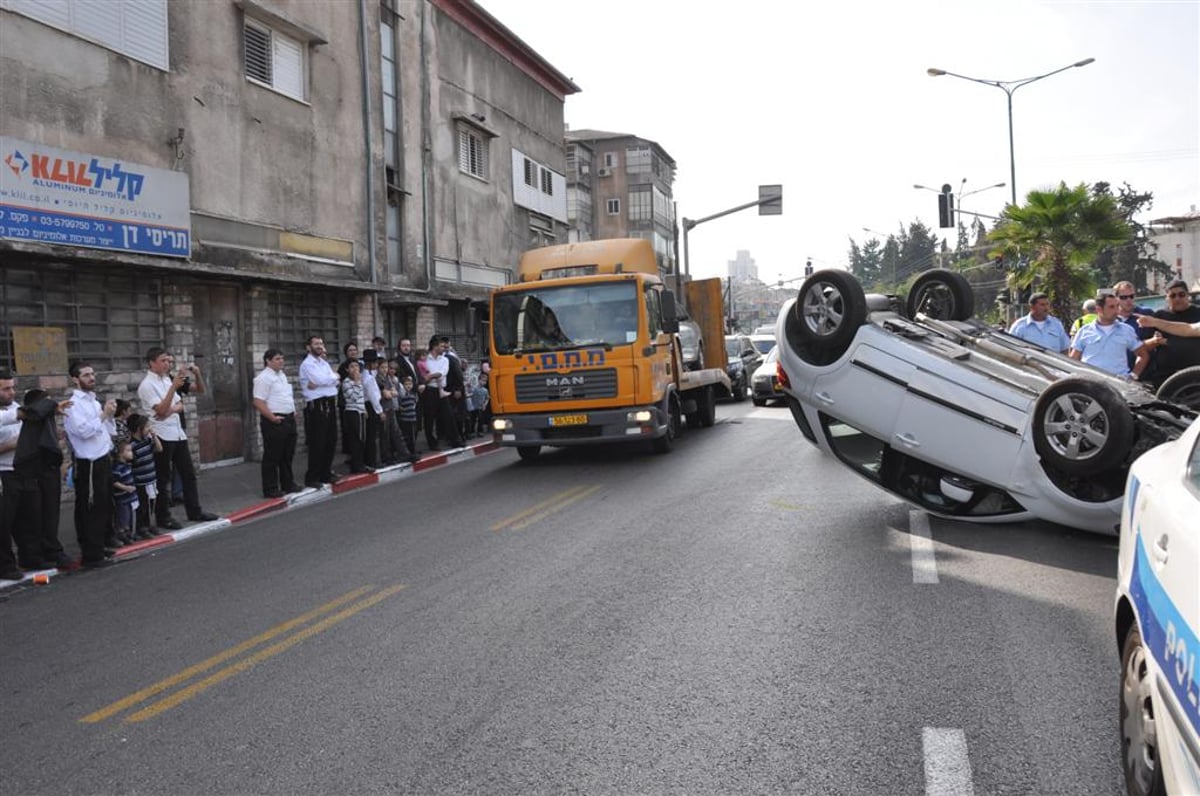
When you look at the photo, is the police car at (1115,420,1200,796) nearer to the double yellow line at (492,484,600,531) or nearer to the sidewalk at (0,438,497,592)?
the double yellow line at (492,484,600,531)

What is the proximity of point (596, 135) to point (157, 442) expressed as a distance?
55.7 meters

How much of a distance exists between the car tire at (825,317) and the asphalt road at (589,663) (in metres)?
1.50

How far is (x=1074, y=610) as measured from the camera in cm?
529

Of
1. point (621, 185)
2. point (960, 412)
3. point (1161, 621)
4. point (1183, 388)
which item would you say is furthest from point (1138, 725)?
point (621, 185)

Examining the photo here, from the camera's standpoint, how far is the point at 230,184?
14773 millimetres

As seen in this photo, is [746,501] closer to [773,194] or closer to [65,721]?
[65,721]

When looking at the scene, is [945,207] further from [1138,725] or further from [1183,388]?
[1138,725]

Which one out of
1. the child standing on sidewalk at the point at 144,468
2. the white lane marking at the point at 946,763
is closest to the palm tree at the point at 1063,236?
the child standing on sidewalk at the point at 144,468

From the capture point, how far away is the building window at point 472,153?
23281 mm

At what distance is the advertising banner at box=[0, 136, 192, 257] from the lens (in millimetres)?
10852

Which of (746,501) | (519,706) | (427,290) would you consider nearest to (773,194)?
(427,290)

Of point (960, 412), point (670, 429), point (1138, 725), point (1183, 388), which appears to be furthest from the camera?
point (670, 429)

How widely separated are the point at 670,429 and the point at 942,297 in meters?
4.73

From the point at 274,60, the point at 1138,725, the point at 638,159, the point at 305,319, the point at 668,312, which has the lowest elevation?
the point at 1138,725
